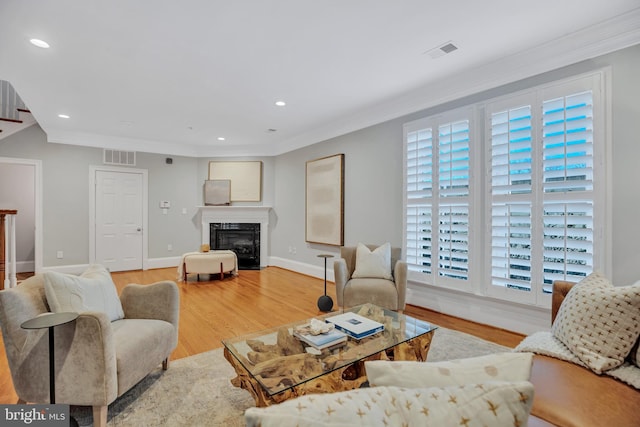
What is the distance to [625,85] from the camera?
2.45 meters

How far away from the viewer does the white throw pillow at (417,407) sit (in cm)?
56

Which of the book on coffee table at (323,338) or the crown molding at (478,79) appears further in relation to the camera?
the crown molding at (478,79)

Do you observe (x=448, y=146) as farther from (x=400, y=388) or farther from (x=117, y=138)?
(x=117, y=138)

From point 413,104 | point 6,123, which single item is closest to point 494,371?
point 413,104

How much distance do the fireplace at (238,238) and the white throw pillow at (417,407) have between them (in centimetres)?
626

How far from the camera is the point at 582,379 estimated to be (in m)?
1.38

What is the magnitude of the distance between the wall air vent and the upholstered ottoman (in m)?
4.41

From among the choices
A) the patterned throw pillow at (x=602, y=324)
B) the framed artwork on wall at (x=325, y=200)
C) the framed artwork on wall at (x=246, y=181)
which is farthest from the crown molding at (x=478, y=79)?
the patterned throw pillow at (x=602, y=324)

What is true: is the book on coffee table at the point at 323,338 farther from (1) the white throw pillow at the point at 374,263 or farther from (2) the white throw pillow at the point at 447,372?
(1) the white throw pillow at the point at 374,263

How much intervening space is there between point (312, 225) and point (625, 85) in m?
4.30

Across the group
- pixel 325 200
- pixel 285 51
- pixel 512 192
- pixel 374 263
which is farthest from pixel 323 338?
pixel 325 200

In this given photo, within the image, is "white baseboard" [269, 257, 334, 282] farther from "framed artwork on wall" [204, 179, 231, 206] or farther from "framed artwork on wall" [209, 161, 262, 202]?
"framed artwork on wall" [204, 179, 231, 206]

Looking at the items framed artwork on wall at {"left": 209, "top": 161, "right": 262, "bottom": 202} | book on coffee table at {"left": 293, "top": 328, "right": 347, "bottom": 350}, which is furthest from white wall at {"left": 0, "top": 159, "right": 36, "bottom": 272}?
book on coffee table at {"left": 293, "top": 328, "right": 347, "bottom": 350}

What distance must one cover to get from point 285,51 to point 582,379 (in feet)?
10.1
